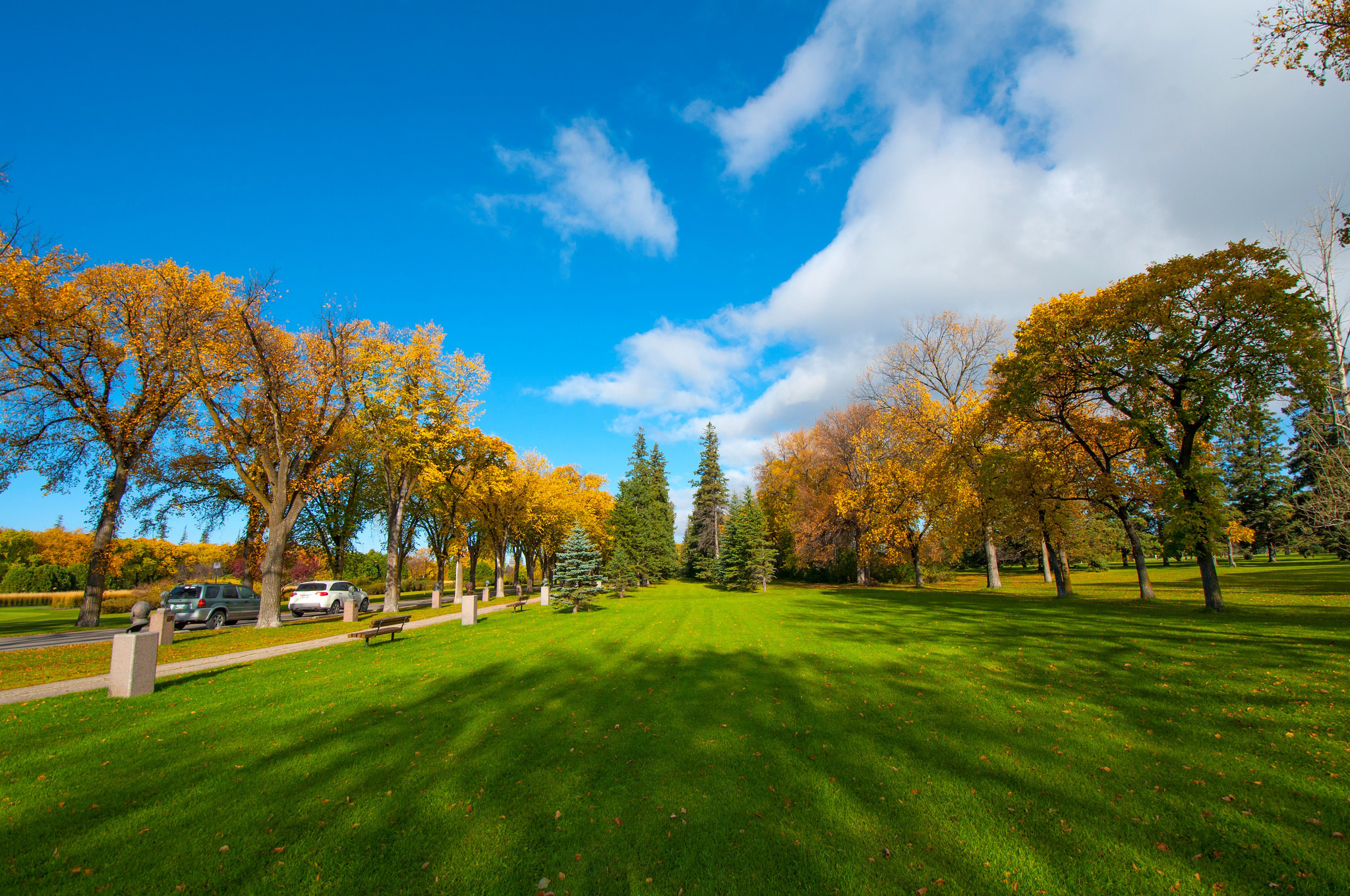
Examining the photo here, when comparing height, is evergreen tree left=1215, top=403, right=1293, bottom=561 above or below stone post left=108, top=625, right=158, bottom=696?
above

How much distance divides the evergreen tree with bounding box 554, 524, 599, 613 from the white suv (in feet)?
36.7

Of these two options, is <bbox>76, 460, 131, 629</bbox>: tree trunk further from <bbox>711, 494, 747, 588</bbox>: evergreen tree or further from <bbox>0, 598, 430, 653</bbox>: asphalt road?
<bbox>711, 494, 747, 588</bbox>: evergreen tree

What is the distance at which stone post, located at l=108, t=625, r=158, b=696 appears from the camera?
852cm

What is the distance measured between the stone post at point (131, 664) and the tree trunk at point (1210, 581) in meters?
25.7

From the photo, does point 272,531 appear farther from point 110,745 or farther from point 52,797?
point 52,797

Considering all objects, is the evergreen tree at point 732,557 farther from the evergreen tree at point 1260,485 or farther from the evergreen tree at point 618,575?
the evergreen tree at point 1260,485

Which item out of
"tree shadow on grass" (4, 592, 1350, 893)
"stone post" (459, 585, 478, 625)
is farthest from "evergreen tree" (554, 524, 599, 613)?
"tree shadow on grass" (4, 592, 1350, 893)

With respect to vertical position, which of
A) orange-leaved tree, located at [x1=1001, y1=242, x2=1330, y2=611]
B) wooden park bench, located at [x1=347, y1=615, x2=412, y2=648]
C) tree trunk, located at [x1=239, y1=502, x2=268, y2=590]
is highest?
orange-leaved tree, located at [x1=1001, y1=242, x2=1330, y2=611]

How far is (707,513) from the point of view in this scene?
56.7 meters

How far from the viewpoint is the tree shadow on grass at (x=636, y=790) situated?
4.01 m

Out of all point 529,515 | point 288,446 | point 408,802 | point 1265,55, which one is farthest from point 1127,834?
point 529,515

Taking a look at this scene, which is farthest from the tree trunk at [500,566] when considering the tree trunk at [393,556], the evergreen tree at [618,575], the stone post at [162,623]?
the stone post at [162,623]

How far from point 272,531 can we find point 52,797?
650 inches

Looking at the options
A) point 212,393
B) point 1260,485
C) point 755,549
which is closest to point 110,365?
point 212,393
